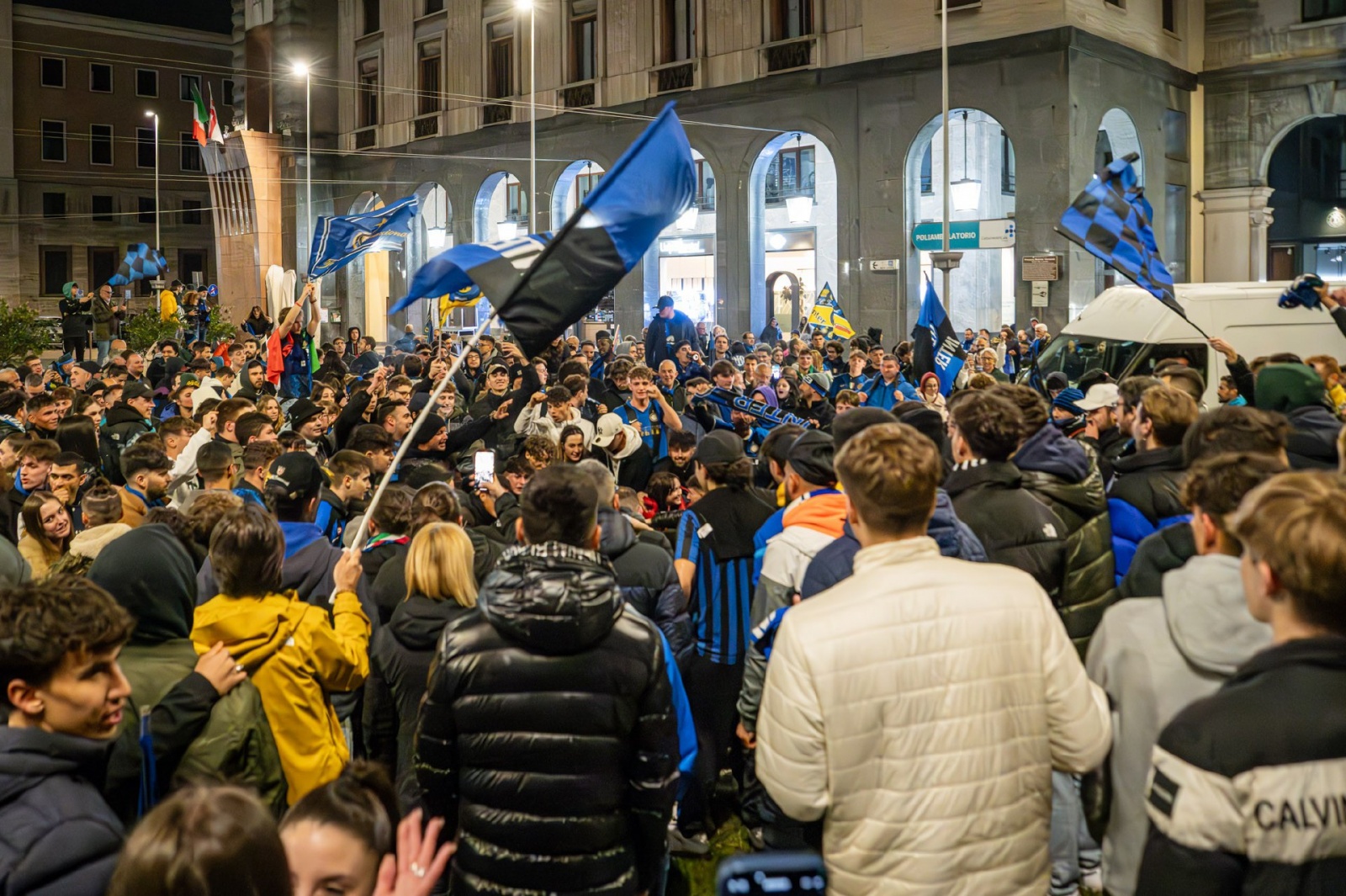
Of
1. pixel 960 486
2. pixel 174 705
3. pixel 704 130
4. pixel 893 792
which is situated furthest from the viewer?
pixel 704 130

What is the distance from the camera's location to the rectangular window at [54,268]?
58094mm

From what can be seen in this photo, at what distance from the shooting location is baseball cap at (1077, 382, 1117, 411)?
27.2 ft

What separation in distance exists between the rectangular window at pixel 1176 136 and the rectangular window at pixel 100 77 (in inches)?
2068

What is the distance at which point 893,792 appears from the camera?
2.98 metres

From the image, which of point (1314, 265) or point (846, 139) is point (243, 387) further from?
point (1314, 265)

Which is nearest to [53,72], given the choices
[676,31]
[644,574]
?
[676,31]

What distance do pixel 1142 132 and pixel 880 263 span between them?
269 inches

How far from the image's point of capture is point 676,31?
1219 inches

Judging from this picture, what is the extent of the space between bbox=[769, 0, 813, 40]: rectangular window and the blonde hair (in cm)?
2607

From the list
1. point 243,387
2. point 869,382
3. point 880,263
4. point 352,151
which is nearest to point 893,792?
point 869,382

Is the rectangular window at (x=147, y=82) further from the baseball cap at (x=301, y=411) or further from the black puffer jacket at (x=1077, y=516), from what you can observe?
the black puffer jacket at (x=1077, y=516)

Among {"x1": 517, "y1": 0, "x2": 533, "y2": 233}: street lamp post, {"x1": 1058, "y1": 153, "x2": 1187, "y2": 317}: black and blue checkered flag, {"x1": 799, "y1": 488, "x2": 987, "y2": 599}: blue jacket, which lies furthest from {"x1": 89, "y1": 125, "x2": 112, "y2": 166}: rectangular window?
{"x1": 799, "y1": 488, "x2": 987, "y2": 599}: blue jacket

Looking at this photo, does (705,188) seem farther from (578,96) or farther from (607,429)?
(607,429)

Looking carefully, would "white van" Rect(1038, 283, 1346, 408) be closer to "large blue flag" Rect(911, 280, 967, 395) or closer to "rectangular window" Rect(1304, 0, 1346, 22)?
"large blue flag" Rect(911, 280, 967, 395)
